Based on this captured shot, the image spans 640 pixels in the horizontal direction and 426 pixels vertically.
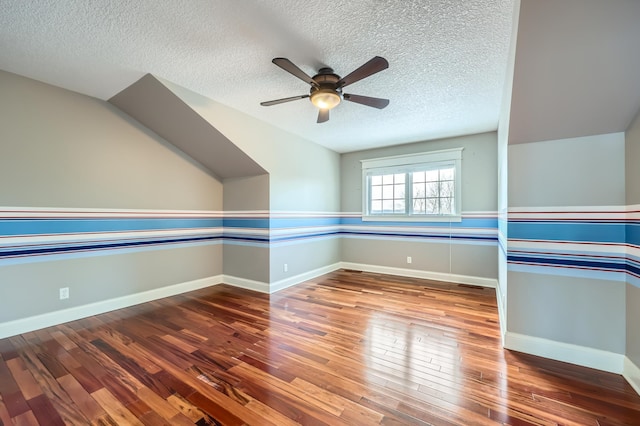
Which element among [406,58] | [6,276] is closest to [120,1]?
[406,58]

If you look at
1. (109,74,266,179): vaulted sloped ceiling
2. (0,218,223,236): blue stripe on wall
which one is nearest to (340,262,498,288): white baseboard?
(109,74,266,179): vaulted sloped ceiling

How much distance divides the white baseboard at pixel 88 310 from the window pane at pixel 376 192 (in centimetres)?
341

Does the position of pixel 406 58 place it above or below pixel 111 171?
above

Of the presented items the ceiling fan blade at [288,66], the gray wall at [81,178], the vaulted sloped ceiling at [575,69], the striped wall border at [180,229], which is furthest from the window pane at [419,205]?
the gray wall at [81,178]

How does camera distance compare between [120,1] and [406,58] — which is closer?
[120,1]

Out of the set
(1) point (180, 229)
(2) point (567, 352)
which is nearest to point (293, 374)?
(2) point (567, 352)

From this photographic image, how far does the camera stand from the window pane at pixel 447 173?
455cm

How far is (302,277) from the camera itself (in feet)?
14.9

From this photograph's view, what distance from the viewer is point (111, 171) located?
323cm

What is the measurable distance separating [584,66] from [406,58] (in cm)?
117

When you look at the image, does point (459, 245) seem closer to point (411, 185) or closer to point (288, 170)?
point (411, 185)

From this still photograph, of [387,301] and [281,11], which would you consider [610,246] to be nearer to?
[387,301]

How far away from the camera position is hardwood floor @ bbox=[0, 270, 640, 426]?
5.19 feet

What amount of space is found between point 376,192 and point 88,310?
15.1 ft
